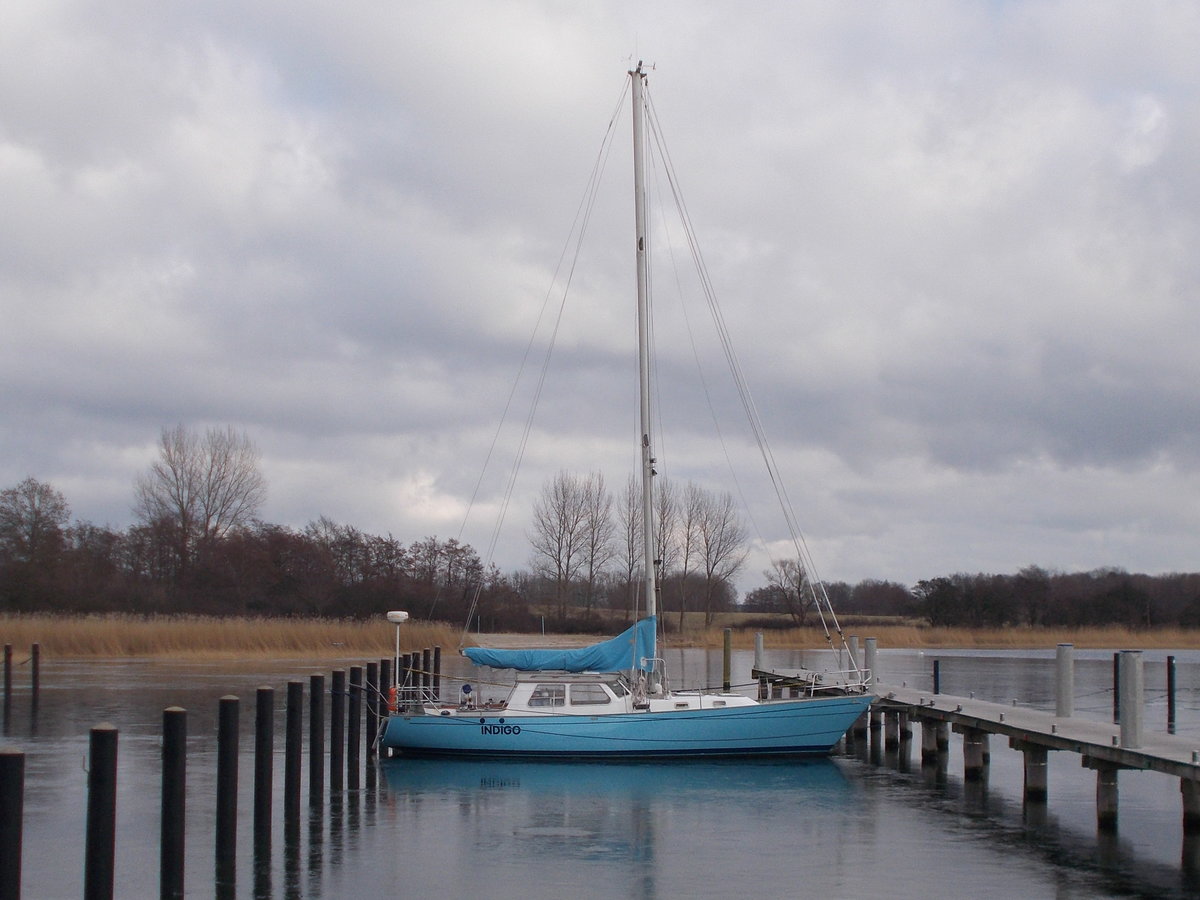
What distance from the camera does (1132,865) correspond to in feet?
51.2

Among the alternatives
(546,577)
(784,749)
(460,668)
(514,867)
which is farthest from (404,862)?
(546,577)

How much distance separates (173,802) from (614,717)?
12.3 m

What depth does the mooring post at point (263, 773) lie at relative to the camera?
1553 cm

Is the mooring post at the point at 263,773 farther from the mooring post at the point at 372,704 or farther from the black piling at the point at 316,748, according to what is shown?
the mooring post at the point at 372,704

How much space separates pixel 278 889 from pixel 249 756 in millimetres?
10935

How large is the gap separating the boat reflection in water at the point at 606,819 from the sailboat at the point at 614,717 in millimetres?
355

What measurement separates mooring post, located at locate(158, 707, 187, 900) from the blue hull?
11603 mm

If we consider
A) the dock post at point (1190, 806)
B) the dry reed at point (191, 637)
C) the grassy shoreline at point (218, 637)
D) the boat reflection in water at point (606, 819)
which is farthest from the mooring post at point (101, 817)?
the dry reed at point (191, 637)

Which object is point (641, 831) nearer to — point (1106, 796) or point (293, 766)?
point (293, 766)

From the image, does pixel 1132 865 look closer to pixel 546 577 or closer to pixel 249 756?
pixel 249 756

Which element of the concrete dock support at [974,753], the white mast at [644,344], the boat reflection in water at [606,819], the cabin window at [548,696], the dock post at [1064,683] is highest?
the white mast at [644,344]

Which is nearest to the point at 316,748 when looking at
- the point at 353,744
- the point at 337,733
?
the point at 337,733

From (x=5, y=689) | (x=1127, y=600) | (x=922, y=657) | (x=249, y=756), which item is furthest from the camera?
(x=1127, y=600)

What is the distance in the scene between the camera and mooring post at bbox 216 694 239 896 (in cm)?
1384
